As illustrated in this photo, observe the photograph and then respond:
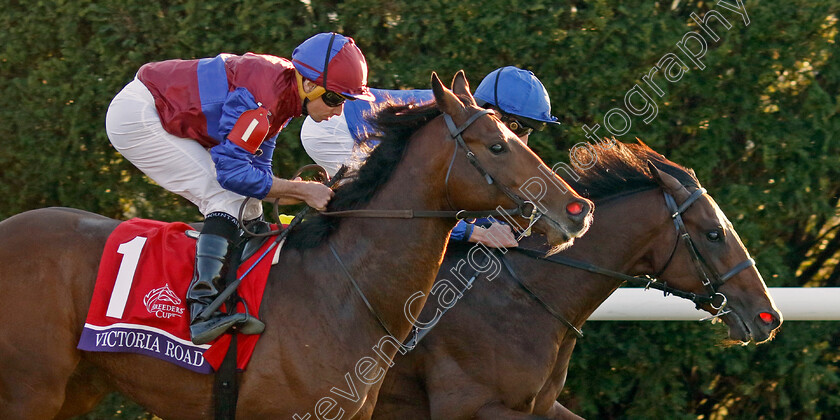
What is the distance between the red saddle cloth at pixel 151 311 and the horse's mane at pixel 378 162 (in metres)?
0.27

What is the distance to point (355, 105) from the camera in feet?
13.7

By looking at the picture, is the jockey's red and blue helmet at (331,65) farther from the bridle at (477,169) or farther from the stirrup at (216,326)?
the stirrup at (216,326)

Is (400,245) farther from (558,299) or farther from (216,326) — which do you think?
(558,299)

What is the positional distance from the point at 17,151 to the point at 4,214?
15.8 inches

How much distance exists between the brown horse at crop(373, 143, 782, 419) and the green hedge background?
95 cm

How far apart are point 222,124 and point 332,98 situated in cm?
41

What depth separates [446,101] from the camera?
9.76ft

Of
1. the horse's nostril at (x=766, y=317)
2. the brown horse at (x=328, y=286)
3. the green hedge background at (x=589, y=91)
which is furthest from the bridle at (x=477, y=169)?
the green hedge background at (x=589, y=91)

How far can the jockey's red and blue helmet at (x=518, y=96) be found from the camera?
4.02m

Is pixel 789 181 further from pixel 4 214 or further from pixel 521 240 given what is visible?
pixel 4 214

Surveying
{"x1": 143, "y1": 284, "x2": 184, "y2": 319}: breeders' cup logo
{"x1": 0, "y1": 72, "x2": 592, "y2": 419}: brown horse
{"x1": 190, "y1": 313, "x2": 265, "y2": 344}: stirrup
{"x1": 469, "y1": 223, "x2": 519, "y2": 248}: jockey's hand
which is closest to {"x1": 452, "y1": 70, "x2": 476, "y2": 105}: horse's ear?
{"x1": 0, "y1": 72, "x2": 592, "y2": 419}: brown horse

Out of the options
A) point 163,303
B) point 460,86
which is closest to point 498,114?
point 460,86

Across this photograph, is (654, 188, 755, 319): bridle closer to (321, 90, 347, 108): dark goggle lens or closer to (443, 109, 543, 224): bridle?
(443, 109, 543, 224): bridle

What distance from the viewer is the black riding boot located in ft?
9.69
